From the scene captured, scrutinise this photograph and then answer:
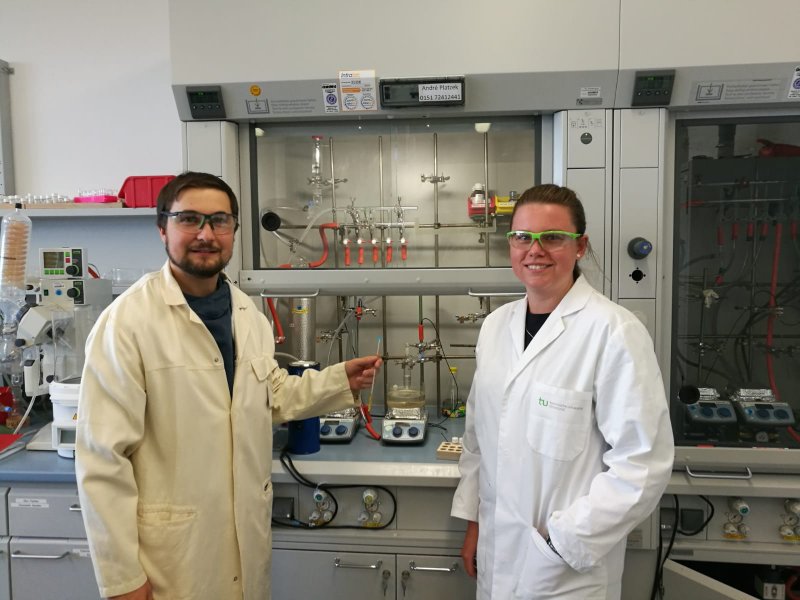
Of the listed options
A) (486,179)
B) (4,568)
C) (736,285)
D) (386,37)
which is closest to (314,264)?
(486,179)

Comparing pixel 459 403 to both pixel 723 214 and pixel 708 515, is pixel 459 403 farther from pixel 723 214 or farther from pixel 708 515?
pixel 723 214

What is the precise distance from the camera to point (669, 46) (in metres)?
1.59

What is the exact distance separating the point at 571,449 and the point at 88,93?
2.63 m

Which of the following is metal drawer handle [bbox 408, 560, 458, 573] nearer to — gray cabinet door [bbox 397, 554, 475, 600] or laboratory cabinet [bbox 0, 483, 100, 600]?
gray cabinet door [bbox 397, 554, 475, 600]

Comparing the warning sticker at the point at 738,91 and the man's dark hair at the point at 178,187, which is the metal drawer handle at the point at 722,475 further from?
the man's dark hair at the point at 178,187

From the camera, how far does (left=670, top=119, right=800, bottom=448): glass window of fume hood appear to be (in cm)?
177

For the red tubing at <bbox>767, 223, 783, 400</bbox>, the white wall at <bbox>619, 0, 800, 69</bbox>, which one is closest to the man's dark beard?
the white wall at <bbox>619, 0, 800, 69</bbox>

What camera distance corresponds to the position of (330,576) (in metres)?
1.64

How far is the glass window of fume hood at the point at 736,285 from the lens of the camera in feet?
5.80

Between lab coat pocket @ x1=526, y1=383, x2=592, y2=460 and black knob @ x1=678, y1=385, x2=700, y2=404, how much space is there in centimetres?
86

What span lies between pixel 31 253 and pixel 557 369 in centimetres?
256

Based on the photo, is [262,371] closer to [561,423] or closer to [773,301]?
[561,423]

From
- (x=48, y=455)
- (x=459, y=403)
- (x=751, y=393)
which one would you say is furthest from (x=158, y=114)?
(x=751, y=393)

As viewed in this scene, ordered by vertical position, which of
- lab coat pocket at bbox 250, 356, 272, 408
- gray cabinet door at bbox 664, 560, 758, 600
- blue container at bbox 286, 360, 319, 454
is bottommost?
gray cabinet door at bbox 664, 560, 758, 600
